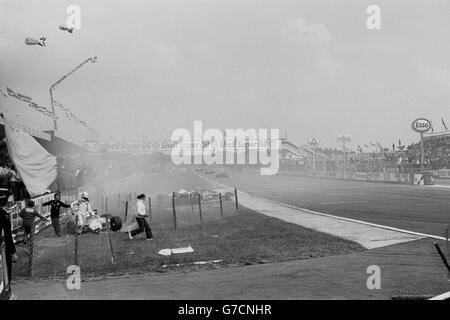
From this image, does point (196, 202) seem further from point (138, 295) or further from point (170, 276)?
point (138, 295)

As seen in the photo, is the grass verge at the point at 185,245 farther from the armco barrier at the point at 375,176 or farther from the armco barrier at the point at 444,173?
the armco barrier at the point at 444,173

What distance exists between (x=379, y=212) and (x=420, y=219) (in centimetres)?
312

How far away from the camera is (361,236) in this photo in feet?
42.2

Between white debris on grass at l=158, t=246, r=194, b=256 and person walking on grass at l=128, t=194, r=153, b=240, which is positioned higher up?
person walking on grass at l=128, t=194, r=153, b=240

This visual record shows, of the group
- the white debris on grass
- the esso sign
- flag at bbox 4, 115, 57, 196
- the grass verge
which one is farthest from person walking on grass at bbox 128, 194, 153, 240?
the esso sign

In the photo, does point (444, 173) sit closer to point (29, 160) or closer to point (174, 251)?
point (174, 251)

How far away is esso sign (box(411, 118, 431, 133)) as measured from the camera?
44281mm

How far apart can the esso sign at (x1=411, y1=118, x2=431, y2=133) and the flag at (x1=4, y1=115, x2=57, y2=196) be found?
38.5 meters

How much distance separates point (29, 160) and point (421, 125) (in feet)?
131

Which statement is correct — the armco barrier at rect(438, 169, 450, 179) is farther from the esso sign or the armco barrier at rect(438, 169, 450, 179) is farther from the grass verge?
the grass verge

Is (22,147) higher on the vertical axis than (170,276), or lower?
Result: higher

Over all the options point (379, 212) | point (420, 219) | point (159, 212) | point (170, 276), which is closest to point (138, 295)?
point (170, 276)

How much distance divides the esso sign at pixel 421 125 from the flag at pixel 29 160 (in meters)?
38.5

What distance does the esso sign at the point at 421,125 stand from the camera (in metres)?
44.3
